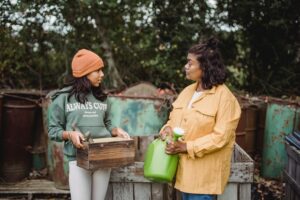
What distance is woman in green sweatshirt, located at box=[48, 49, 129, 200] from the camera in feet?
9.93

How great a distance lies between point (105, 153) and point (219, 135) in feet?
2.61

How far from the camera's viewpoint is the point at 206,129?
2.80 meters

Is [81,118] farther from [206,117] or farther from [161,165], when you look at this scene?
[206,117]

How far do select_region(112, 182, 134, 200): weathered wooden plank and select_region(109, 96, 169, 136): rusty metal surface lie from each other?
208 cm

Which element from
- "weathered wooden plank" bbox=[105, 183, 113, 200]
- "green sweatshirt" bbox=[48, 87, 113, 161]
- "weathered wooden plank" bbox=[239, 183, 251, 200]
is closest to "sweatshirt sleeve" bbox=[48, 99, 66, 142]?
"green sweatshirt" bbox=[48, 87, 113, 161]

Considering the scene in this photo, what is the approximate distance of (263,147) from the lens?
20.4 feet

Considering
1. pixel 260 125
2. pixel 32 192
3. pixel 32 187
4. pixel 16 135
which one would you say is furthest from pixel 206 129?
pixel 260 125

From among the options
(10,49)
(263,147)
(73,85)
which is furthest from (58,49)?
(73,85)

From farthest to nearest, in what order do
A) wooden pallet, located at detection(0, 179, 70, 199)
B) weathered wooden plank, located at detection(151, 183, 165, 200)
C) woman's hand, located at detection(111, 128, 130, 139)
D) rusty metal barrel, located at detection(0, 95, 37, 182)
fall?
rusty metal barrel, located at detection(0, 95, 37, 182), wooden pallet, located at detection(0, 179, 70, 199), weathered wooden plank, located at detection(151, 183, 165, 200), woman's hand, located at detection(111, 128, 130, 139)

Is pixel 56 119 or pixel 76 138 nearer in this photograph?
pixel 76 138

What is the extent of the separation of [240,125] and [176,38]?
2346 mm

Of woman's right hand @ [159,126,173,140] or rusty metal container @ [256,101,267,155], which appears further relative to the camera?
rusty metal container @ [256,101,267,155]

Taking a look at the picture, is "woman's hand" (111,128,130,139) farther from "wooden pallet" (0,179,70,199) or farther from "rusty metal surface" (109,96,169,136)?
"wooden pallet" (0,179,70,199)

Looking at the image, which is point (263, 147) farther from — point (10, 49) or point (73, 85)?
point (10, 49)
